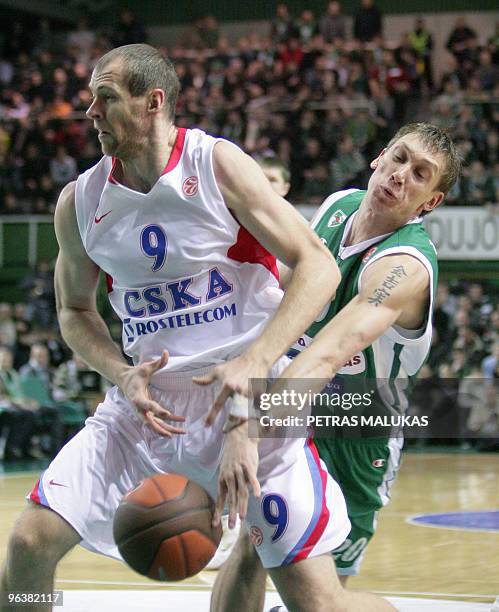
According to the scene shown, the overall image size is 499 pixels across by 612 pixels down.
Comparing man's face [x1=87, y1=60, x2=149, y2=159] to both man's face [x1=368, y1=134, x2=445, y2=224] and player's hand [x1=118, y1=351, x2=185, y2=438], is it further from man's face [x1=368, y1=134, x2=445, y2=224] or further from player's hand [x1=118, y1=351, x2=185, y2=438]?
man's face [x1=368, y1=134, x2=445, y2=224]

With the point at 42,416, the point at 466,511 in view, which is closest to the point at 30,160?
the point at 42,416

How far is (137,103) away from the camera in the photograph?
3.36 metres

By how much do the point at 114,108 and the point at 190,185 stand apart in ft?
1.06

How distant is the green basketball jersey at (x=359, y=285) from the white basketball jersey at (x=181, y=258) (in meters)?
0.53

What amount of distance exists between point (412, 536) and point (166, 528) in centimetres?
501

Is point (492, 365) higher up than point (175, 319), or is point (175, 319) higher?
point (175, 319)

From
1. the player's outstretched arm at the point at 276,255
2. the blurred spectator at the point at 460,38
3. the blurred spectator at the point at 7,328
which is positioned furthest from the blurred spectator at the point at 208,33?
the player's outstretched arm at the point at 276,255

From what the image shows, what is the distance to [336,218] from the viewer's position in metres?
4.46

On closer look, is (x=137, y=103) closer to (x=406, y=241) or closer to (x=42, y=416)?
(x=406, y=241)

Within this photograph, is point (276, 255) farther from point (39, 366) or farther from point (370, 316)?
point (39, 366)

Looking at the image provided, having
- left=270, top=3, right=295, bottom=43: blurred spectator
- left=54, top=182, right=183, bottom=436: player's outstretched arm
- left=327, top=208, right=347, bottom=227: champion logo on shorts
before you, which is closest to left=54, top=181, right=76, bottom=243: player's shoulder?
left=54, top=182, right=183, bottom=436: player's outstretched arm

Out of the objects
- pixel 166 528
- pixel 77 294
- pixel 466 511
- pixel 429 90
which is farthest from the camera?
pixel 429 90

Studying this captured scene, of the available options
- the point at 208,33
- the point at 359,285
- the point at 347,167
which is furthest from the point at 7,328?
the point at 359,285

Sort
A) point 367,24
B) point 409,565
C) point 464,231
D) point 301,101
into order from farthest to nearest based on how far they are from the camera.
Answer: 1. point 367,24
2. point 301,101
3. point 464,231
4. point 409,565
